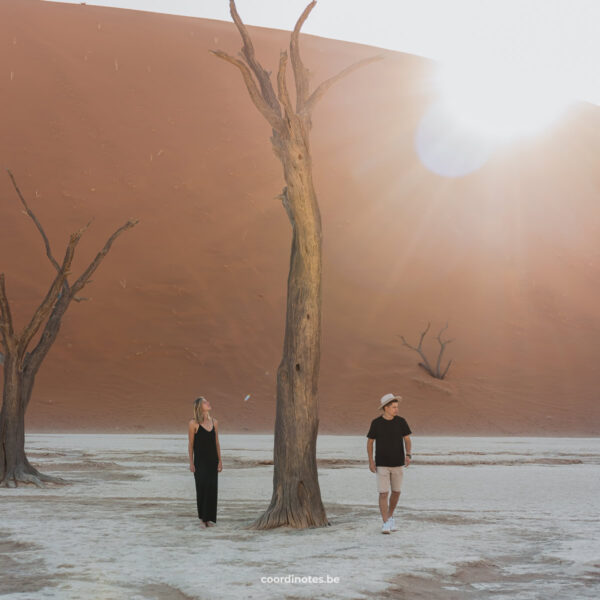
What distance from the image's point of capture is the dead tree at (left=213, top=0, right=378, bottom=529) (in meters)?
9.13

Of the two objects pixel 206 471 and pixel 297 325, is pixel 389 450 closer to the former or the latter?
pixel 297 325

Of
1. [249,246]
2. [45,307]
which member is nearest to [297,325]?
[45,307]

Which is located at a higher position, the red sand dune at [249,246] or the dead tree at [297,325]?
the red sand dune at [249,246]

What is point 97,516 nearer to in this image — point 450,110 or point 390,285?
point 390,285

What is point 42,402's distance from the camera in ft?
105

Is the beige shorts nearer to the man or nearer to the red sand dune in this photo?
the man

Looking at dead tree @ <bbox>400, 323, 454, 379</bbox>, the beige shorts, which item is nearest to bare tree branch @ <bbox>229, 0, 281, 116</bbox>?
the beige shorts

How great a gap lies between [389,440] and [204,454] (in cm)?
190

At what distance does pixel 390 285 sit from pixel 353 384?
24.5 ft

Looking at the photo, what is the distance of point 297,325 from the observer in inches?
376

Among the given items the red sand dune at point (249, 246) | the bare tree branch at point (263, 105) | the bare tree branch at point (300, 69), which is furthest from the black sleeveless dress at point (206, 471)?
the red sand dune at point (249, 246)

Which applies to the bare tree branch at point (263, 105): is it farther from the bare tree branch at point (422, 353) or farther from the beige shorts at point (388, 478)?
the bare tree branch at point (422, 353)

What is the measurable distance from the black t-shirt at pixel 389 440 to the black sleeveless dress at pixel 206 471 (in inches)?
65.0

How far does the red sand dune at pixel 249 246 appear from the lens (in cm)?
3422
